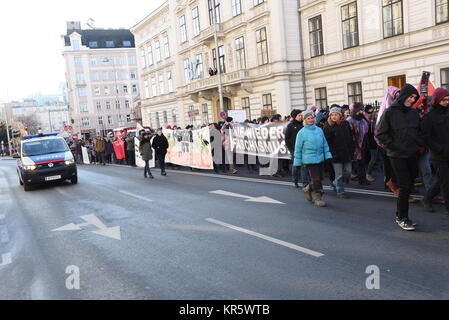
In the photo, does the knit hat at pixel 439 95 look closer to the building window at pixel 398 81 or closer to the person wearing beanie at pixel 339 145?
the person wearing beanie at pixel 339 145

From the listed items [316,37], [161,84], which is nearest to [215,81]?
[316,37]

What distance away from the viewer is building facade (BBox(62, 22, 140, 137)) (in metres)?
87.6

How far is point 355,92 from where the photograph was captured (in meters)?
25.8

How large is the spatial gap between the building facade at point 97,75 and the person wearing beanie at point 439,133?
83.3 m


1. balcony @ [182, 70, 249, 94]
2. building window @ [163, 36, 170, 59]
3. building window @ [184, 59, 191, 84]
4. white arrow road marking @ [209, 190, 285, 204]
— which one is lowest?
white arrow road marking @ [209, 190, 285, 204]

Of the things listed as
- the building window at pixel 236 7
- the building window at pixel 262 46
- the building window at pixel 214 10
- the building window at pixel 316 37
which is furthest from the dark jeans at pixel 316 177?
the building window at pixel 214 10

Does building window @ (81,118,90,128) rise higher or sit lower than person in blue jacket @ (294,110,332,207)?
A: higher

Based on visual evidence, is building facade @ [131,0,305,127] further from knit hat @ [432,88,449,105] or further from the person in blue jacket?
knit hat @ [432,88,449,105]

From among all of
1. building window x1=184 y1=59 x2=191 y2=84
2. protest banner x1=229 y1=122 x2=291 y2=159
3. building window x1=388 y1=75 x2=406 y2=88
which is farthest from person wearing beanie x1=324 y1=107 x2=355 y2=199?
building window x1=184 y1=59 x2=191 y2=84

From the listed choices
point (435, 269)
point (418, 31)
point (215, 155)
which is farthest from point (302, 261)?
point (418, 31)

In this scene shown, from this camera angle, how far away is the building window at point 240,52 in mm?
33438

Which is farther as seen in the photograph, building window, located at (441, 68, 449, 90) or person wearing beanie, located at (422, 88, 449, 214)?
building window, located at (441, 68, 449, 90)

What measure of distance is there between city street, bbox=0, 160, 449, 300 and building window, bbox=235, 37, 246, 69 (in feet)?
80.7

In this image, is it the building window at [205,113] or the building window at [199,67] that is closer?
the building window at [199,67]
